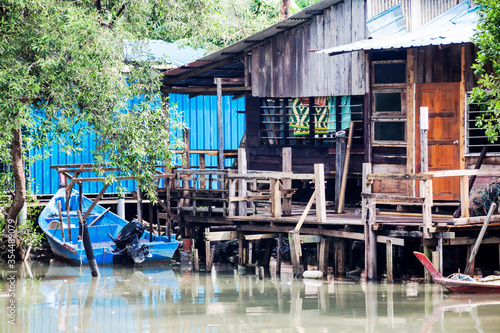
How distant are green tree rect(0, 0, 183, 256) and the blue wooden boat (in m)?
2.77

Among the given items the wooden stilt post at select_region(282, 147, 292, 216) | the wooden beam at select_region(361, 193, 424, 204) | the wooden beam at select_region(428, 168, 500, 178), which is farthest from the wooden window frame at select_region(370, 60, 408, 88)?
the wooden beam at select_region(361, 193, 424, 204)

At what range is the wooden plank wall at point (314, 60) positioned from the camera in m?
15.8

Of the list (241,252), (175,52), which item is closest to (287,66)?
(241,252)

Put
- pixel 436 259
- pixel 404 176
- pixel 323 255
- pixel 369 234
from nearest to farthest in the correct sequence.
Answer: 1. pixel 436 259
2. pixel 404 176
3. pixel 369 234
4. pixel 323 255

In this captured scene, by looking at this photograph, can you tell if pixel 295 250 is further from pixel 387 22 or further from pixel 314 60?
pixel 387 22

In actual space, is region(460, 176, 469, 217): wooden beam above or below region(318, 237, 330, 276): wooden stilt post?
above

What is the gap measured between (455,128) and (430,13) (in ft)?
8.96

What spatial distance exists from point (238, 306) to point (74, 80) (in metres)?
5.21

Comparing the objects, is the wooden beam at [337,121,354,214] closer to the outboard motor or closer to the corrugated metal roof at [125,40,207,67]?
the outboard motor

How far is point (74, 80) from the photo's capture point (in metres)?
13.4

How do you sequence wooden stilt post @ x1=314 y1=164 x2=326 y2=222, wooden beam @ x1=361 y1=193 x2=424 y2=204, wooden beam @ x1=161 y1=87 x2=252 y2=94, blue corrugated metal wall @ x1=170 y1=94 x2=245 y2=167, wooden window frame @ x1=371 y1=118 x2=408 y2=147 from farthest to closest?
blue corrugated metal wall @ x1=170 y1=94 x2=245 y2=167, wooden beam @ x1=161 y1=87 x2=252 y2=94, wooden window frame @ x1=371 y1=118 x2=408 y2=147, wooden stilt post @ x1=314 y1=164 x2=326 y2=222, wooden beam @ x1=361 y1=193 x2=424 y2=204

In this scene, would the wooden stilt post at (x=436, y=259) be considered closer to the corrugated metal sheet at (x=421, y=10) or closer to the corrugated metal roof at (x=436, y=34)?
the corrugated metal roof at (x=436, y=34)

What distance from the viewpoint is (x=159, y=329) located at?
10773 mm

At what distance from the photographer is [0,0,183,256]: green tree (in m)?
12.9
